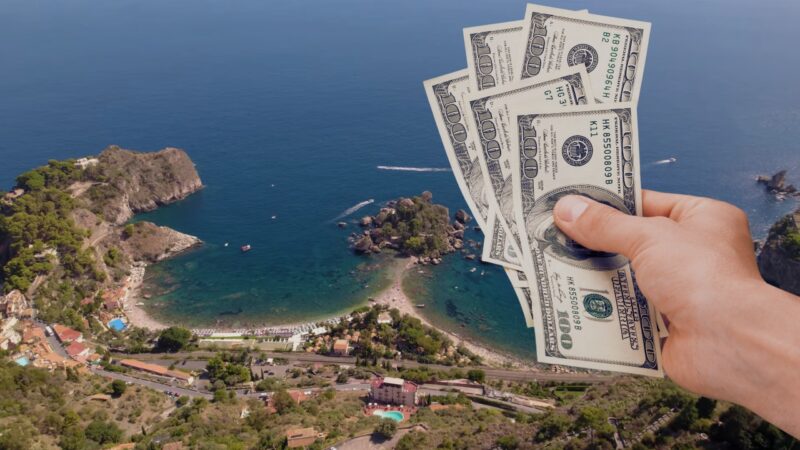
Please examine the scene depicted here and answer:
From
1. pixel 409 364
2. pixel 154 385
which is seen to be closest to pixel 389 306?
pixel 409 364

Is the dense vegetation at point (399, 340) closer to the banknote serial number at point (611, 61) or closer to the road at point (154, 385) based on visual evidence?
the road at point (154, 385)

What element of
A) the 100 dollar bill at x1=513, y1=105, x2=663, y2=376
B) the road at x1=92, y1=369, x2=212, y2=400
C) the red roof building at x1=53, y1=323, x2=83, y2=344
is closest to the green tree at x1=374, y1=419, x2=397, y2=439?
the road at x1=92, y1=369, x2=212, y2=400

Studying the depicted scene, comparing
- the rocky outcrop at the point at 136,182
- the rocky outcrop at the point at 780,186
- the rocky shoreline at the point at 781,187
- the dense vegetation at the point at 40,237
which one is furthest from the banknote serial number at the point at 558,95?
the rocky outcrop at the point at 780,186

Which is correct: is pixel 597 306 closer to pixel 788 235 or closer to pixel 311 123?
pixel 788 235

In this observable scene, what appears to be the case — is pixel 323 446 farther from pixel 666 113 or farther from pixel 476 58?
pixel 666 113

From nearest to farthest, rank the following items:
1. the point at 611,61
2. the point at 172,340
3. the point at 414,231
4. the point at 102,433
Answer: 1. the point at 611,61
2. the point at 102,433
3. the point at 172,340
4. the point at 414,231

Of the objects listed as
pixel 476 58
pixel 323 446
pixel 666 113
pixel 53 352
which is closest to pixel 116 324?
pixel 53 352

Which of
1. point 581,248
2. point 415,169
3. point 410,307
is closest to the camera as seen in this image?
point 581,248
